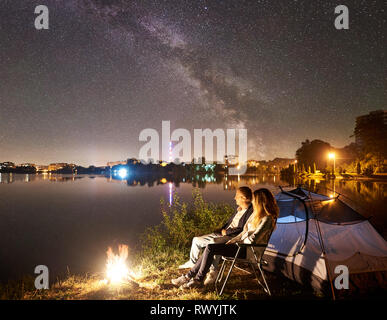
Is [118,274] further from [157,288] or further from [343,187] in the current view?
[343,187]

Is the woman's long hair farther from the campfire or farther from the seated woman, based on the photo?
the campfire

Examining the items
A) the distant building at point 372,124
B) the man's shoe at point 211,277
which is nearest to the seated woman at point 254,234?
the man's shoe at point 211,277

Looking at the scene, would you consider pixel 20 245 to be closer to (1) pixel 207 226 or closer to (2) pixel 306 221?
(1) pixel 207 226

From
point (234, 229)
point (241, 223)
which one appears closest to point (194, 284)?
point (234, 229)

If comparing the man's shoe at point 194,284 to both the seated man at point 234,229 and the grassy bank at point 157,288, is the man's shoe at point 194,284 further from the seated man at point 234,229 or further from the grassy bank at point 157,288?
the seated man at point 234,229

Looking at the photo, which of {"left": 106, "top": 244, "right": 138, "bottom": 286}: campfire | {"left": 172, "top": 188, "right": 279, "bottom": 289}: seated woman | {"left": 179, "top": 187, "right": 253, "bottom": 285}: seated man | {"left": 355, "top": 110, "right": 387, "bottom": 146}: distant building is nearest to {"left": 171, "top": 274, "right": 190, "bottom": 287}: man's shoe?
{"left": 172, "top": 188, "right": 279, "bottom": 289}: seated woman

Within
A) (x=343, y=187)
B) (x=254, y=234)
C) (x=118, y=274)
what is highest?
(x=254, y=234)

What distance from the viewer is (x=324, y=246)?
5.18 metres

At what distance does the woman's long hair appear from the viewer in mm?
4664

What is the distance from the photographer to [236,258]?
4680mm

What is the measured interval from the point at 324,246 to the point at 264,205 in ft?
5.52

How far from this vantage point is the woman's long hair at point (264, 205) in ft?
15.3
